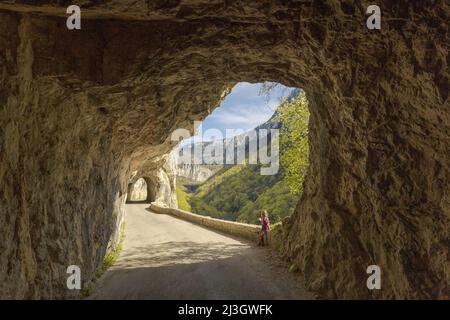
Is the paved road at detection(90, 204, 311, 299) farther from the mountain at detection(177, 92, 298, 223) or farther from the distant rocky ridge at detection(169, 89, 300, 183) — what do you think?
the distant rocky ridge at detection(169, 89, 300, 183)

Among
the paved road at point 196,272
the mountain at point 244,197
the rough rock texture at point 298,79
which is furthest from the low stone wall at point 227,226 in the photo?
the mountain at point 244,197

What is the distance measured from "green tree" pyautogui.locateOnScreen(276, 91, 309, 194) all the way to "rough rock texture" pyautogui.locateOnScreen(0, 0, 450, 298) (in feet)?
41.2

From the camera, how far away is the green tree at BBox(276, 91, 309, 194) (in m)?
23.6

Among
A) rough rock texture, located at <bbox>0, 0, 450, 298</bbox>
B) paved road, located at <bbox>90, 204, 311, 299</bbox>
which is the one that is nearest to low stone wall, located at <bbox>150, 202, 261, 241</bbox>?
paved road, located at <bbox>90, 204, 311, 299</bbox>

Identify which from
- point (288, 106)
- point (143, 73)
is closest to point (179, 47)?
point (143, 73)

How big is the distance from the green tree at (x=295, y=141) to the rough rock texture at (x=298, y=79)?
1255 cm

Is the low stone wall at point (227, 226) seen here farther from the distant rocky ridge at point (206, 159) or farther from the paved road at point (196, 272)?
the distant rocky ridge at point (206, 159)

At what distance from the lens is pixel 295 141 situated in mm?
24844

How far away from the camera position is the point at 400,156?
25.6ft

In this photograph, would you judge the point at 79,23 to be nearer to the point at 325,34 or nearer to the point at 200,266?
the point at 325,34

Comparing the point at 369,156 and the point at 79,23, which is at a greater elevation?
the point at 79,23

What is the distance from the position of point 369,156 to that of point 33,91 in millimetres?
8606

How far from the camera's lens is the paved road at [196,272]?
980 centimetres

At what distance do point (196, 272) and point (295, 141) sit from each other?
15.6 meters
